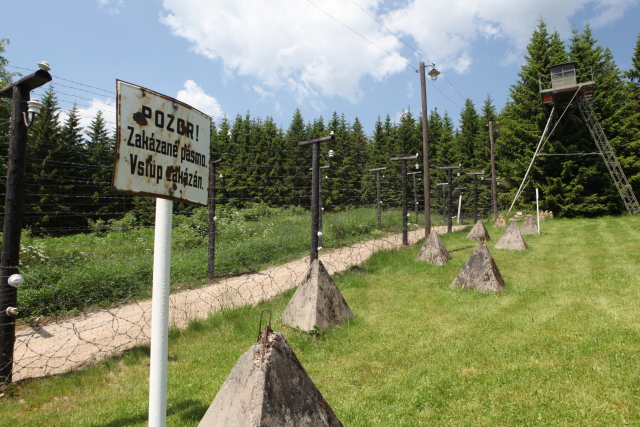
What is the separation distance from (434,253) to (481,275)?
264 centimetres

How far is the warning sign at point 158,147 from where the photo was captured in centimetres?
170

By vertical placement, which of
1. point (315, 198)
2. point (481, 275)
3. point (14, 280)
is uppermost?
point (315, 198)

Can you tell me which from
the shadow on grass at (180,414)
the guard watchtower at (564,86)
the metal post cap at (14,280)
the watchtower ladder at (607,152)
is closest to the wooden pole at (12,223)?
the metal post cap at (14,280)

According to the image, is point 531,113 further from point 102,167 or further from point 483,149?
point 102,167

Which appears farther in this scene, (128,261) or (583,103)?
(583,103)

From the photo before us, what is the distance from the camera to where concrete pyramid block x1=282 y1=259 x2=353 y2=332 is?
16.7 ft

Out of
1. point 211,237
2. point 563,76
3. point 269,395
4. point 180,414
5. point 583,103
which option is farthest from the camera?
point 583,103

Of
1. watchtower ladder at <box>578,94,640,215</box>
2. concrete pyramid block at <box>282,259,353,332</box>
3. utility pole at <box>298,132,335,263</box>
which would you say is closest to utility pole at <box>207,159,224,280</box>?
utility pole at <box>298,132,335,263</box>

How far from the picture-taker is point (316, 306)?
5090 millimetres

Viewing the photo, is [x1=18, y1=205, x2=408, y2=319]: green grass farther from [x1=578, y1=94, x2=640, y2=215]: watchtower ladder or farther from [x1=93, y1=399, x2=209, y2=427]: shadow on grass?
[x1=578, y1=94, x2=640, y2=215]: watchtower ladder

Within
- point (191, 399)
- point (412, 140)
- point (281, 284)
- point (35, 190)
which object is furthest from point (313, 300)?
point (412, 140)

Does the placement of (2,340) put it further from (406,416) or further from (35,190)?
(35,190)

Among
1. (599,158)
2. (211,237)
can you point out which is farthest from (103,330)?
(599,158)

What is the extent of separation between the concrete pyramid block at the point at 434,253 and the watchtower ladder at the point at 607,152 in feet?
64.2
